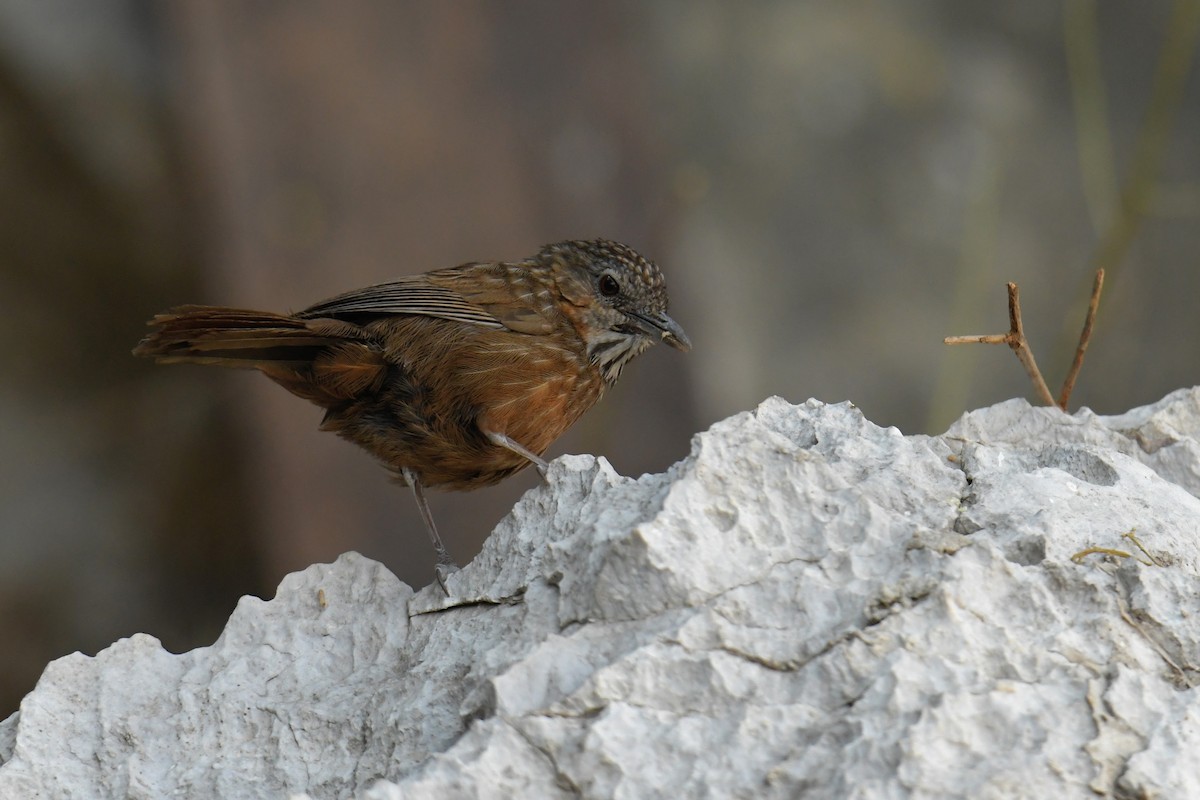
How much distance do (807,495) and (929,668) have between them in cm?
46

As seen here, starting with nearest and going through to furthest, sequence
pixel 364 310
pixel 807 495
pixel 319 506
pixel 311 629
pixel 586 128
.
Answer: pixel 807 495, pixel 311 629, pixel 364 310, pixel 319 506, pixel 586 128

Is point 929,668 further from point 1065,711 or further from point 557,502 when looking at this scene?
point 557,502

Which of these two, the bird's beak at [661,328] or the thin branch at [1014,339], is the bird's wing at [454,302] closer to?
the bird's beak at [661,328]

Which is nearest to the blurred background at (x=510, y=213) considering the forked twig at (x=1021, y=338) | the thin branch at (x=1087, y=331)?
the thin branch at (x=1087, y=331)

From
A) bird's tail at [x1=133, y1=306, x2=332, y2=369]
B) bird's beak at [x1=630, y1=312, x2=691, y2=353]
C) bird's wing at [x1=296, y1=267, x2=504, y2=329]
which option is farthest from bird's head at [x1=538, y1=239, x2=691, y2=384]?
bird's tail at [x1=133, y1=306, x2=332, y2=369]

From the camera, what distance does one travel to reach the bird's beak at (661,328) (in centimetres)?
479

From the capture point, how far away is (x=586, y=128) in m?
7.11

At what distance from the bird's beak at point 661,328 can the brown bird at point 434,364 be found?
0.19 metres

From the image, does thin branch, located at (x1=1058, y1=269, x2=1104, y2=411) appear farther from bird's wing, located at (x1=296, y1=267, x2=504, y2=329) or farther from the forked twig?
bird's wing, located at (x1=296, y1=267, x2=504, y2=329)

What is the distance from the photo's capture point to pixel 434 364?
14.2 ft

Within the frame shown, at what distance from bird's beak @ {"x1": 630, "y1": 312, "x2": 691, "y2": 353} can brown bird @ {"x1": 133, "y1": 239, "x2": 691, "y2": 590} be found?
0.62 ft

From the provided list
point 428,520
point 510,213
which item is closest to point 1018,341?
point 428,520

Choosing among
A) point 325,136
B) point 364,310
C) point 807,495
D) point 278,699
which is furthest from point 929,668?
point 325,136

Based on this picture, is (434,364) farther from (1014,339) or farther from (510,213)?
(510,213)
